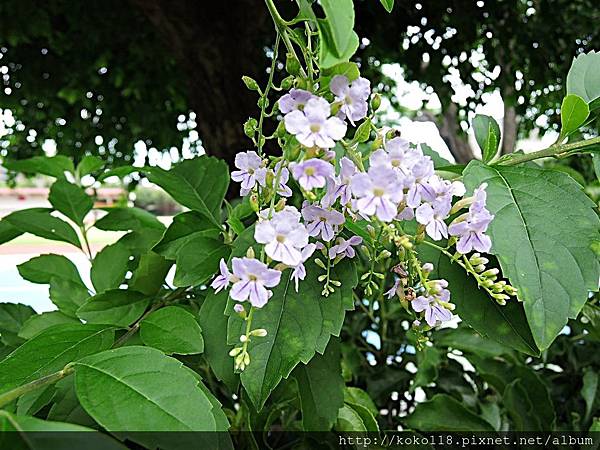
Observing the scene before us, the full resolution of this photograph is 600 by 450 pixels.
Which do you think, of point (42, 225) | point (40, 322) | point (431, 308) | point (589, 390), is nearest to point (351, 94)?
point (431, 308)

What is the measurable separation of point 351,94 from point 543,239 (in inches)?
6.4

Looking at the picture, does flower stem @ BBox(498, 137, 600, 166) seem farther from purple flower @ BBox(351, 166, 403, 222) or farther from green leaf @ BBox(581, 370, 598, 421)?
green leaf @ BBox(581, 370, 598, 421)

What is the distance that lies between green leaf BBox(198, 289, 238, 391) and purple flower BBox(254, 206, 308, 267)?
5.5 inches

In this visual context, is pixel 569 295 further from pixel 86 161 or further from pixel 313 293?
pixel 86 161

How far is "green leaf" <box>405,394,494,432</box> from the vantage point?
2.33ft

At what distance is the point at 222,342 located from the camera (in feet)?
1.55

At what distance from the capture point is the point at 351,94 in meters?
0.37

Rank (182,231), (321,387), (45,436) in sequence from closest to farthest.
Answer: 1. (45,436)
2. (321,387)
3. (182,231)

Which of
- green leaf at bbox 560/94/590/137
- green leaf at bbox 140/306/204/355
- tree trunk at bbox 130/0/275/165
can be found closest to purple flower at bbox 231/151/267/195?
green leaf at bbox 140/306/204/355

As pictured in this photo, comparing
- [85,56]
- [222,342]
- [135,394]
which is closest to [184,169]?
[222,342]

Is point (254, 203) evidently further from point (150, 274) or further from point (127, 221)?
point (127, 221)

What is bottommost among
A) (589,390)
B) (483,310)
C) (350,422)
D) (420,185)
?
(589,390)

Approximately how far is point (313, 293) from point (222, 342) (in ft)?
0.28

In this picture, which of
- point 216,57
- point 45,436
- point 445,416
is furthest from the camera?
point 216,57
